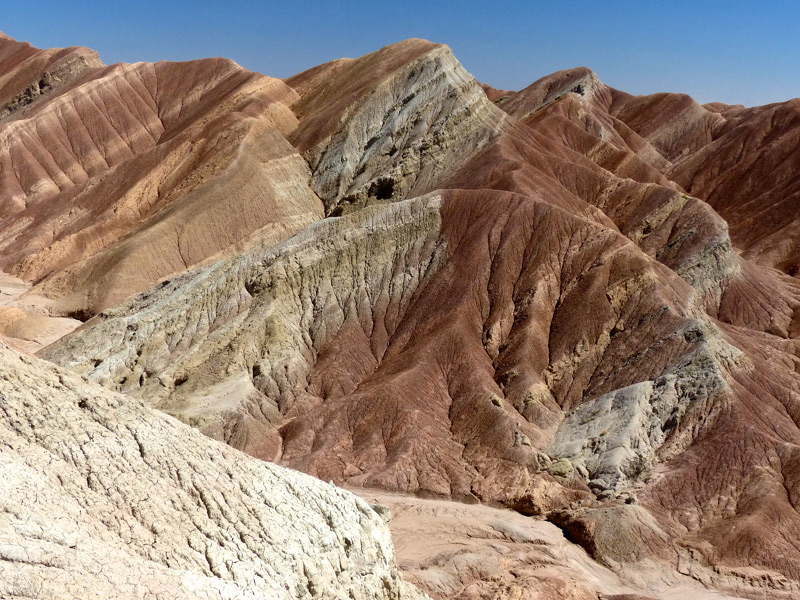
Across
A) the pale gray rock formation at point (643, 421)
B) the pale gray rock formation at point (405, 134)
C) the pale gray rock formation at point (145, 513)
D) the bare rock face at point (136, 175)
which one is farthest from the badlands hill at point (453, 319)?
the pale gray rock formation at point (145, 513)

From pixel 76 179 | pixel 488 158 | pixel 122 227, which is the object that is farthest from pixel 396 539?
pixel 76 179

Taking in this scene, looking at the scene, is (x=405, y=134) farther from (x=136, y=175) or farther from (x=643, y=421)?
(x=643, y=421)

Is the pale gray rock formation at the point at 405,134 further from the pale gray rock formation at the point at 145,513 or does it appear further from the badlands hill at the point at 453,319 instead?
the pale gray rock formation at the point at 145,513

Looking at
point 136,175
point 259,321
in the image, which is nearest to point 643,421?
point 259,321

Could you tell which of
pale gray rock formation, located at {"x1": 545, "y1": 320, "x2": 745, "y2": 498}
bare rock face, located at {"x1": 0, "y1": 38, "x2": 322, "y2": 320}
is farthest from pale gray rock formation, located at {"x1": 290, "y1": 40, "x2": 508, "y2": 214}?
pale gray rock formation, located at {"x1": 545, "y1": 320, "x2": 745, "y2": 498}

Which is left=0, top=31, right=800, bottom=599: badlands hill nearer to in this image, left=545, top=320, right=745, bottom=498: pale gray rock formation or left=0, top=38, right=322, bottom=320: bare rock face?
left=545, top=320, right=745, bottom=498: pale gray rock formation

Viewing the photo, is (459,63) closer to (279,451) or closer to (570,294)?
(570,294)
